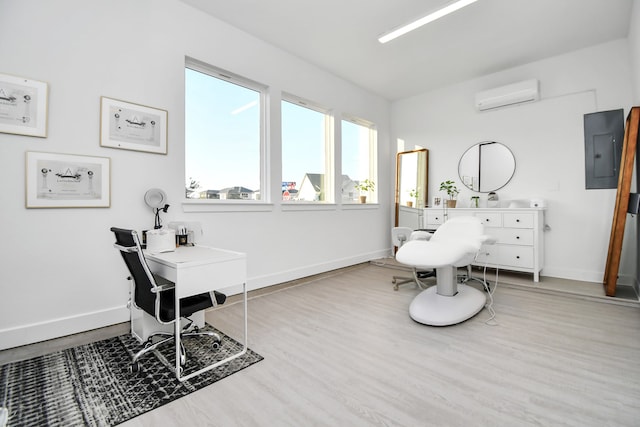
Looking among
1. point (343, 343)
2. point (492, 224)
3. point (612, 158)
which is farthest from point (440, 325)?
point (612, 158)

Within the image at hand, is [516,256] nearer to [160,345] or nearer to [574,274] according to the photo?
[574,274]

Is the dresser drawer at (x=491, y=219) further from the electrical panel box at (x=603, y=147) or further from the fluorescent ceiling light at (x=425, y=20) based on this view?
the fluorescent ceiling light at (x=425, y=20)

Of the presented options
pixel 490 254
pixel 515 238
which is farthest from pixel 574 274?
pixel 490 254

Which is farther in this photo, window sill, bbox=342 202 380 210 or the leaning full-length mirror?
the leaning full-length mirror

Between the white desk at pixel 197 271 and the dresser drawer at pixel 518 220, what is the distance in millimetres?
3508

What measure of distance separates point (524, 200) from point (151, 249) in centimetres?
465

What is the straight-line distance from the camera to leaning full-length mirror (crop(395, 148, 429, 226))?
510cm

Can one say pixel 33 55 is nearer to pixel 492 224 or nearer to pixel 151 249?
pixel 151 249

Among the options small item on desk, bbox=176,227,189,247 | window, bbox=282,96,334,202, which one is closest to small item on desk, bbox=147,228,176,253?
small item on desk, bbox=176,227,189,247

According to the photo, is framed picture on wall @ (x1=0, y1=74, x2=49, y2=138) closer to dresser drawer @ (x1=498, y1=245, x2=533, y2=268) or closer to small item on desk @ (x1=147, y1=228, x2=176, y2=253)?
small item on desk @ (x1=147, y1=228, x2=176, y2=253)

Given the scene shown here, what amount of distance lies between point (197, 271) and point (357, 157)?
397cm

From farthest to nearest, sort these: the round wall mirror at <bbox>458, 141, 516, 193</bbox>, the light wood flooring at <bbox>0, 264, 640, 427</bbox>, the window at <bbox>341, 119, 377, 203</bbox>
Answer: the window at <bbox>341, 119, 377, 203</bbox> < the round wall mirror at <bbox>458, 141, 516, 193</bbox> < the light wood flooring at <bbox>0, 264, 640, 427</bbox>

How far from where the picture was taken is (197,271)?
1785 millimetres

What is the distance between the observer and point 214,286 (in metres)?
1.87
